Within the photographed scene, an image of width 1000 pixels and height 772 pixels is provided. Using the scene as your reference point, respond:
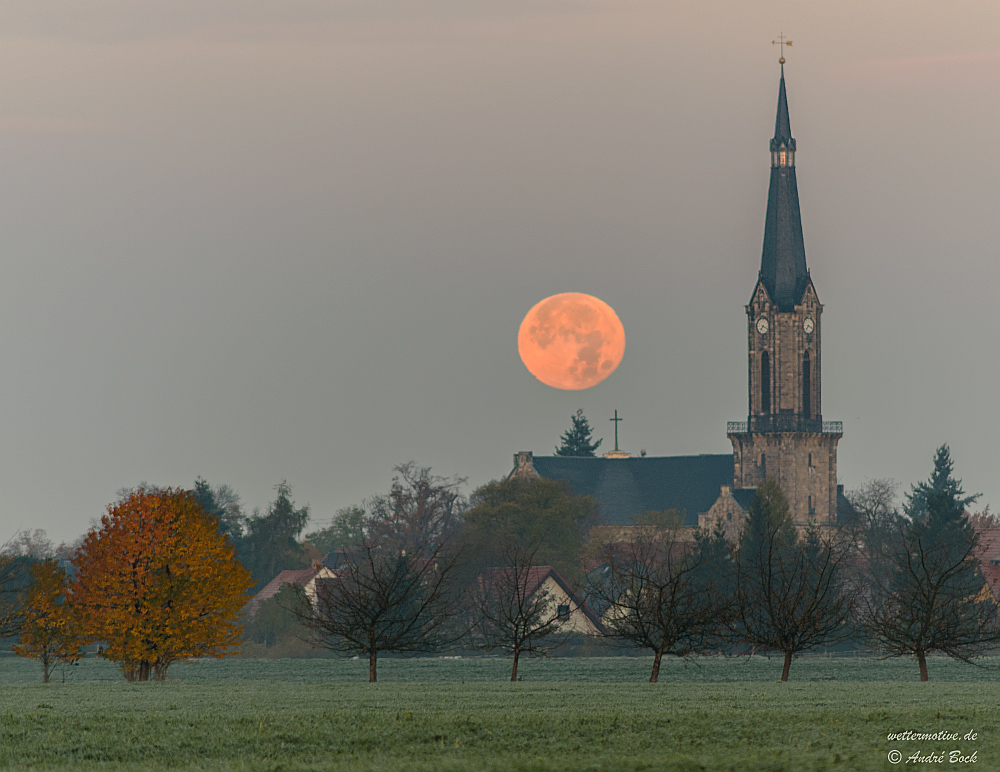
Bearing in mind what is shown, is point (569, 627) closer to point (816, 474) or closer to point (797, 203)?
point (816, 474)

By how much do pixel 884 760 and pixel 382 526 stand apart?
117 m

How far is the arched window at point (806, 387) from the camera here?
15538 cm

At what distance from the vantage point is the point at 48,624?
57594mm

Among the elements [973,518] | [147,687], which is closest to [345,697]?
[147,687]

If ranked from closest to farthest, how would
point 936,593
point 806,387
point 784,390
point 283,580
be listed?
point 936,593 → point 283,580 → point 784,390 → point 806,387

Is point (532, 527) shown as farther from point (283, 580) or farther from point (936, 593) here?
point (936, 593)

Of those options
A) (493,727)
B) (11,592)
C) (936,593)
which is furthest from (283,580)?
(493,727)

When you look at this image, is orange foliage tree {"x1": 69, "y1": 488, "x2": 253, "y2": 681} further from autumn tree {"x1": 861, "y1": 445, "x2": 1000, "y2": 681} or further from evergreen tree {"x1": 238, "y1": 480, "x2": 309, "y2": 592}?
evergreen tree {"x1": 238, "y1": 480, "x2": 309, "y2": 592}

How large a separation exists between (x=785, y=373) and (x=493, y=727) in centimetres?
13290

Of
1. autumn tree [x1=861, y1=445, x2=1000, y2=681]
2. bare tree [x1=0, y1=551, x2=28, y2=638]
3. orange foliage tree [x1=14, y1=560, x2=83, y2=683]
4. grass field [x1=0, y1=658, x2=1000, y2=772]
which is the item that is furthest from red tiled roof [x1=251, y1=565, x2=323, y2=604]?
grass field [x1=0, y1=658, x2=1000, y2=772]

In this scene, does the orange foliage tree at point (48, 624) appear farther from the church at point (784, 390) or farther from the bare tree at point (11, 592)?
the church at point (784, 390)

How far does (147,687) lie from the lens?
4162cm

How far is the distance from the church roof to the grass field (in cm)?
12682

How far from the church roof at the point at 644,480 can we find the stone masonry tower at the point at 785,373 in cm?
813
